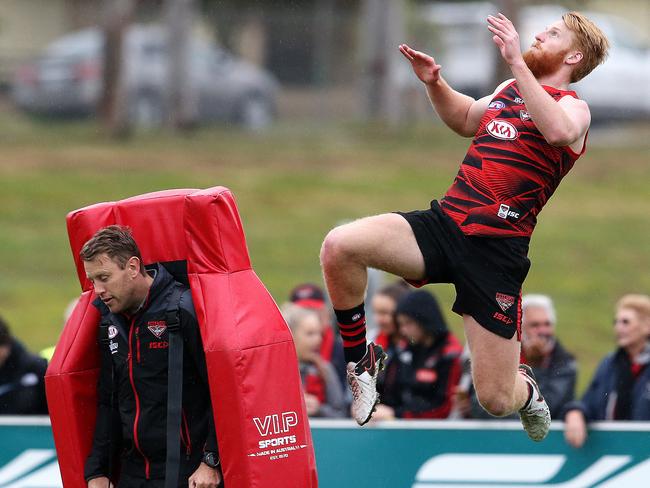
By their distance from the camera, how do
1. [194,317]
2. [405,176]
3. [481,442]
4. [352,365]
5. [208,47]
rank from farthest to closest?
[208,47] → [405,176] → [481,442] → [352,365] → [194,317]

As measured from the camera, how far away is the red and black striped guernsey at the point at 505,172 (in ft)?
17.9

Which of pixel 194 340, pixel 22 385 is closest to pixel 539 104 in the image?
pixel 194 340

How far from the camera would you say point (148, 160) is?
61.6ft

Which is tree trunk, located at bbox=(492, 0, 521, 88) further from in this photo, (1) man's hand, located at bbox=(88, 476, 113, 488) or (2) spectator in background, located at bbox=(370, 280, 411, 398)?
(1) man's hand, located at bbox=(88, 476, 113, 488)

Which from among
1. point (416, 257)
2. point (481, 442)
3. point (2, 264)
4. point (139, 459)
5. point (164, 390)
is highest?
point (416, 257)

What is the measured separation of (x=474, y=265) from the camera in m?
5.54

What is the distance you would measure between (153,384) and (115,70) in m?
14.8

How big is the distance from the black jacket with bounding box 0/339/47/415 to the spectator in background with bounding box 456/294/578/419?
247 centimetres

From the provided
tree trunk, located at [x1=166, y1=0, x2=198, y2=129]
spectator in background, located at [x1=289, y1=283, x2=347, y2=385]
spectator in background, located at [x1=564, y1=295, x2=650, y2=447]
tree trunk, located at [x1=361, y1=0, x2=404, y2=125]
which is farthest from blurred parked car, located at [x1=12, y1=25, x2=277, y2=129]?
spectator in background, located at [x1=564, y1=295, x2=650, y2=447]

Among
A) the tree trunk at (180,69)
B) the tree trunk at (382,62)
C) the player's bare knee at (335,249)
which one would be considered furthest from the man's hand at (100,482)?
the tree trunk at (382,62)

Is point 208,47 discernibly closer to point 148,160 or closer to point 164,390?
point 148,160

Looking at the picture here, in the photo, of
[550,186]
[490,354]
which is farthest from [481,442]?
[550,186]

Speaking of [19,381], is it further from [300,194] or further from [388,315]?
[300,194]

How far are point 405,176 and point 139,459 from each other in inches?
518
